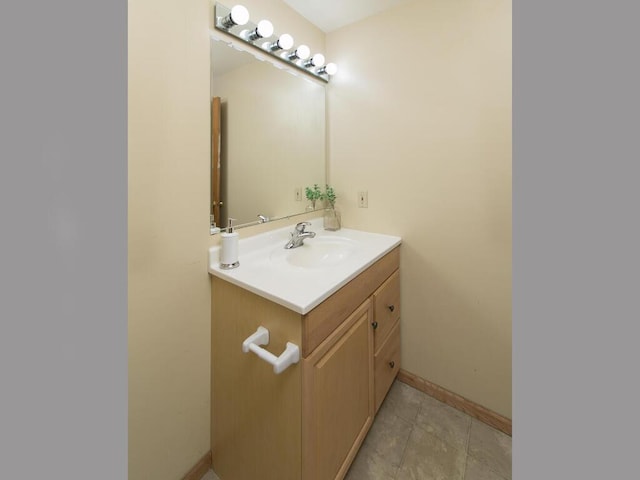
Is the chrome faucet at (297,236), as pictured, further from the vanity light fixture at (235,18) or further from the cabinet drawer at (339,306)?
the vanity light fixture at (235,18)

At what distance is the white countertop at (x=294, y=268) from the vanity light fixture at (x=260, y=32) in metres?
0.90

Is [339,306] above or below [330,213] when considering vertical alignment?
below

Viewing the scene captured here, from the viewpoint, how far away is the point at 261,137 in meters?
1.44

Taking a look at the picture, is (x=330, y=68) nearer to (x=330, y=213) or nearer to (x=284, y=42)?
(x=284, y=42)

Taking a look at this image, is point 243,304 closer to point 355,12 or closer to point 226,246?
point 226,246

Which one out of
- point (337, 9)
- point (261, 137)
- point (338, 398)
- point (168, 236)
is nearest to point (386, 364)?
point (338, 398)

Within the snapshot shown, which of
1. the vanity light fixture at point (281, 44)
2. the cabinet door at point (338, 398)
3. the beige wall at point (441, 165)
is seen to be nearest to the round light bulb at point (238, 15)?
the vanity light fixture at point (281, 44)

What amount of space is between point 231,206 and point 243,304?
1.59 ft

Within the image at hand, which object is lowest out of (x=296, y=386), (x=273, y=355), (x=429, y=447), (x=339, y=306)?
(x=429, y=447)

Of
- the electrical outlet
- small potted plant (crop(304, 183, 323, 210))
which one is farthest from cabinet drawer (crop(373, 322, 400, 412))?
small potted plant (crop(304, 183, 323, 210))

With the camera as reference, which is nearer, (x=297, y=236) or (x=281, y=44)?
(x=281, y=44)

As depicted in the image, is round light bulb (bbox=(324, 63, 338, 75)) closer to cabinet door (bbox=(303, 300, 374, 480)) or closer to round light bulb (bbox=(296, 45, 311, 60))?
round light bulb (bbox=(296, 45, 311, 60))

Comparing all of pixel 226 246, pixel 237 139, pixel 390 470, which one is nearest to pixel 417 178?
pixel 237 139

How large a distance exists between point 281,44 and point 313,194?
31.1 inches
